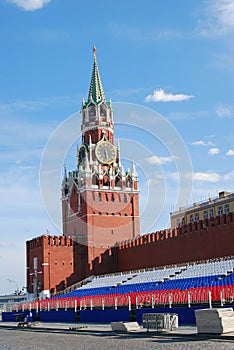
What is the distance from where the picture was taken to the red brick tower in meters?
58.6

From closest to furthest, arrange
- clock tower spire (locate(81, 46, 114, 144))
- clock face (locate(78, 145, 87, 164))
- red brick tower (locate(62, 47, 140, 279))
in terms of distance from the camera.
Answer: red brick tower (locate(62, 47, 140, 279))
clock face (locate(78, 145, 87, 164))
clock tower spire (locate(81, 46, 114, 144))

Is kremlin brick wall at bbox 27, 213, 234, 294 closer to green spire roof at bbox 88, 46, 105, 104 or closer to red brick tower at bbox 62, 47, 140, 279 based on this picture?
red brick tower at bbox 62, 47, 140, 279

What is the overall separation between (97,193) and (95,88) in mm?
15211

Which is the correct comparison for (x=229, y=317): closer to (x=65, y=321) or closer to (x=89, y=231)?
(x=65, y=321)

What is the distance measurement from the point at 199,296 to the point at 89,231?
111 feet

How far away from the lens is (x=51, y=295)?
5378 centimetres

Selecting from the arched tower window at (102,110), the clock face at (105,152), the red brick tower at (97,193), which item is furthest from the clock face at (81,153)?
the arched tower window at (102,110)

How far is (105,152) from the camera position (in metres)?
64.2

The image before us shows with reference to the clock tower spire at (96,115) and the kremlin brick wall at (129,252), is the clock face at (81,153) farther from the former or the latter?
the kremlin brick wall at (129,252)

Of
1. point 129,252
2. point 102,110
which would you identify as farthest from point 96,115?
point 129,252

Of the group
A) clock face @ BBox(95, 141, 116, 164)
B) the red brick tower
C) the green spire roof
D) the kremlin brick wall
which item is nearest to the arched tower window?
the red brick tower

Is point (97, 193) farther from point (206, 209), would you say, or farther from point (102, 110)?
point (206, 209)

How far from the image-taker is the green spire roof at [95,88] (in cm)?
6712

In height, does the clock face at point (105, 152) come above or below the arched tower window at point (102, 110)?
below
